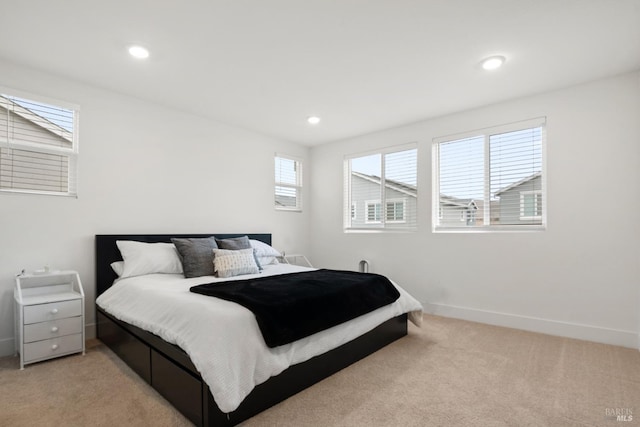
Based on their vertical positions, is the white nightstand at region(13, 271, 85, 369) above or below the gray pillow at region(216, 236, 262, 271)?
below

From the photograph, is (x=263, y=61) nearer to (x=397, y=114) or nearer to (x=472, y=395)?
(x=397, y=114)

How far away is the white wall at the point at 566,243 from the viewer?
2947mm

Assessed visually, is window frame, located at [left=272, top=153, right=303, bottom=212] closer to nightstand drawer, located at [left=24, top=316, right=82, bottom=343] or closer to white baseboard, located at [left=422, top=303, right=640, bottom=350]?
white baseboard, located at [left=422, top=303, right=640, bottom=350]

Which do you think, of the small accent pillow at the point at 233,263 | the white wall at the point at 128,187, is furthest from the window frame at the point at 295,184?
the small accent pillow at the point at 233,263

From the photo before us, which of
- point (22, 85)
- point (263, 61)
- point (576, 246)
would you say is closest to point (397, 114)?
point (263, 61)

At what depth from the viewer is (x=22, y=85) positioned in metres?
2.86

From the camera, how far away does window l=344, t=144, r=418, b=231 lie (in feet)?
14.5

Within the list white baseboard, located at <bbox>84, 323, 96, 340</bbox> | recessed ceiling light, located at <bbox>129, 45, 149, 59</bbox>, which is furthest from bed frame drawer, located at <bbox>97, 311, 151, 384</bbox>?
recessed ceiling light, located at <bbox>129, 45, 149, 59</bbox>

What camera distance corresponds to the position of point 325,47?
256 centimetres

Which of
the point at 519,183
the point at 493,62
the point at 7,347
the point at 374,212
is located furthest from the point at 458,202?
the point at 7,347

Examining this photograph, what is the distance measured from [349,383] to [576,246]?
2.57m

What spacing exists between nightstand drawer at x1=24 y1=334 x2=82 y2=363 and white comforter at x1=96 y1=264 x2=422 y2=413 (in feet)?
1.23

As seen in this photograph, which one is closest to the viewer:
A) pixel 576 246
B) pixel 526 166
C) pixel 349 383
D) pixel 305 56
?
pixel 349 383

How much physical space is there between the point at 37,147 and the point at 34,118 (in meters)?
0.26
